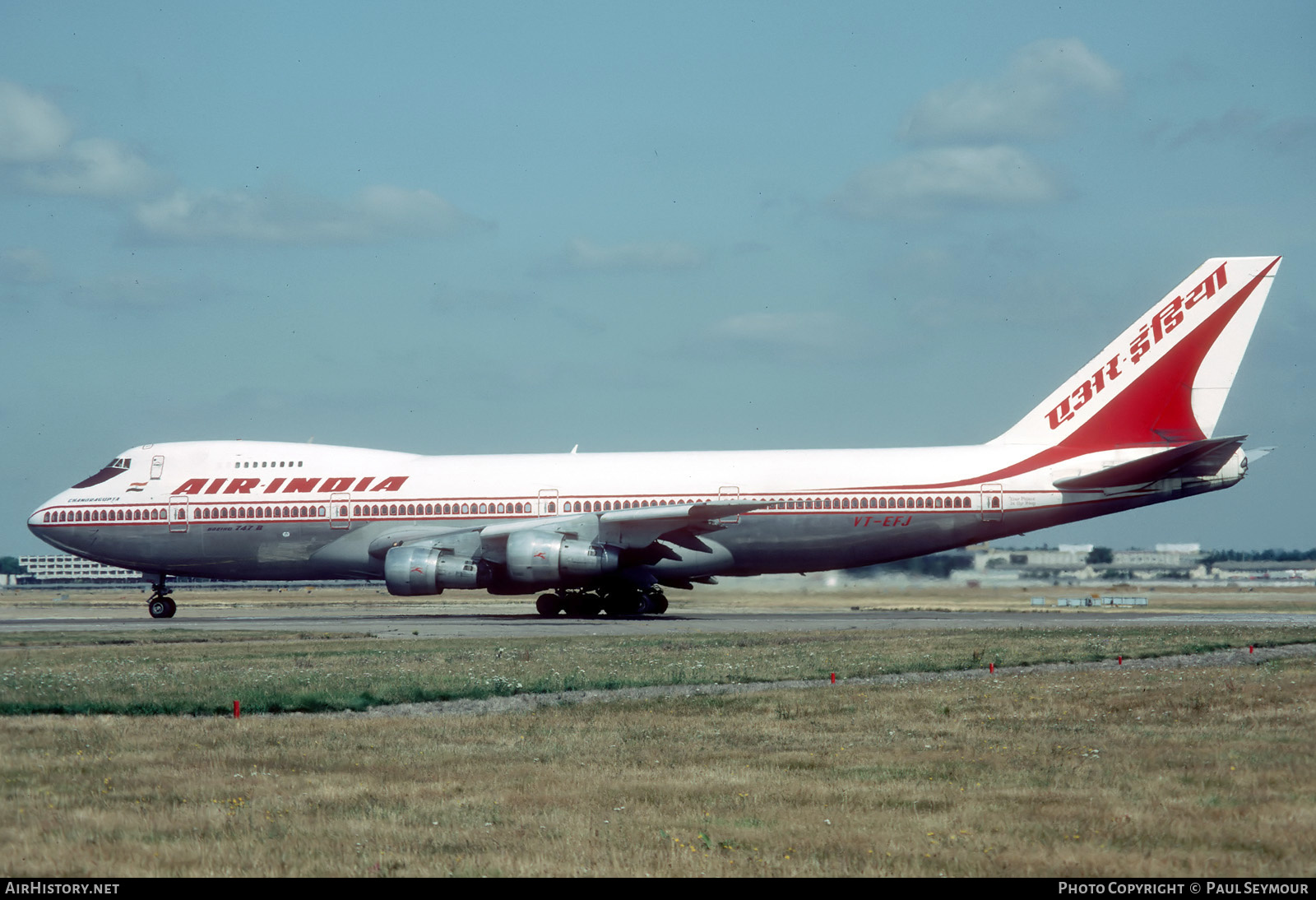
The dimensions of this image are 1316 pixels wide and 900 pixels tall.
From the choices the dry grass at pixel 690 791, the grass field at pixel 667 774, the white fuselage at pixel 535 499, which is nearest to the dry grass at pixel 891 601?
the white fuselage at pixel 535 499

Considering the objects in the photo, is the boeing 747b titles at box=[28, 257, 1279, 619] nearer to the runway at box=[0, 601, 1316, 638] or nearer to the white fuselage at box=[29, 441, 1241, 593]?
the white fuselage at box=[29, 441, 1241, 593]

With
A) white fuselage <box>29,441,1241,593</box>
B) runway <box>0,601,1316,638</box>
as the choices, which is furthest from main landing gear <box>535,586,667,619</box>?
white fuselage <box>29,441,1241,593</box>

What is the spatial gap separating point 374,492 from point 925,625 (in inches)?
675

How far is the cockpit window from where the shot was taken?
39.9 meters

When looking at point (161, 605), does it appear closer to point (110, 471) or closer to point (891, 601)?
point (110, 471)

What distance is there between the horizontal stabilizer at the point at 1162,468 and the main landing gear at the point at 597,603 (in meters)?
12.3

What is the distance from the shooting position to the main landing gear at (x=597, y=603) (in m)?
36.6

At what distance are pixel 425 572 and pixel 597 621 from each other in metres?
4.95

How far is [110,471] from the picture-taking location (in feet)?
131

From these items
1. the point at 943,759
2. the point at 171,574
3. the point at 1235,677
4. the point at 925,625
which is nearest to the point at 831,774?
the point at 943,759

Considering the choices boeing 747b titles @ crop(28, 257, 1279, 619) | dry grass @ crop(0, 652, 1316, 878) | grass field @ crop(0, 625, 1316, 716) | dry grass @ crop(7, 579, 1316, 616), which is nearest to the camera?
dry grass @ crop(0, 652, 1316, 878)

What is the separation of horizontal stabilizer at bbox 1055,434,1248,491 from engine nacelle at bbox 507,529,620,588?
12.8m

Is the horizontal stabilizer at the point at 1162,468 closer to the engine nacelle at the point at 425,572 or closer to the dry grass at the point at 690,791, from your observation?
the engine nacelle at the point at 425,572


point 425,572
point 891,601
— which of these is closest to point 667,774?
point 425,572
